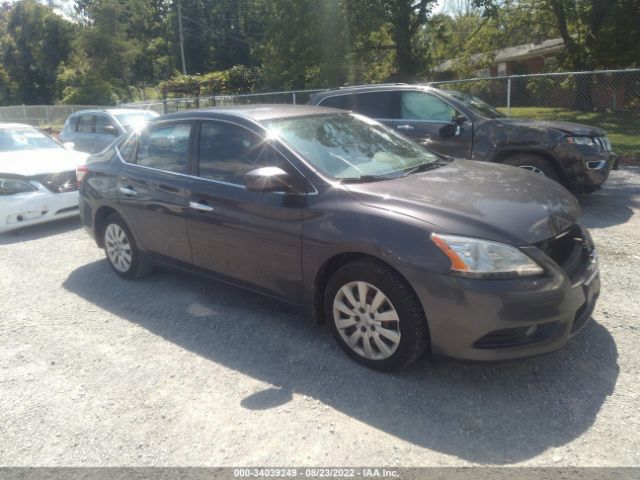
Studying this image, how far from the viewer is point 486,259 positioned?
3.05 metres

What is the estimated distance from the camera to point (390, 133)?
479cm

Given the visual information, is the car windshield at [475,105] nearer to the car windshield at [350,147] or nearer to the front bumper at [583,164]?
the front bumper at [583,164]

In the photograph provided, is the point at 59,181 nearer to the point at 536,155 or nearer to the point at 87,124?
the point at 87,124

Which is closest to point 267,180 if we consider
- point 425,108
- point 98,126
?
point 425,108

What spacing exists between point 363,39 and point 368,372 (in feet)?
69.6

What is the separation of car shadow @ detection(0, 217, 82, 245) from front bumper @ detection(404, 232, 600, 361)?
622 cm

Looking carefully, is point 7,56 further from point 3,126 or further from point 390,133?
point 390,133

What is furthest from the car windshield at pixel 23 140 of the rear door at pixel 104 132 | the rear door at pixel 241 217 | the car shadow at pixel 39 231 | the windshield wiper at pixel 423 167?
the windshield wiper at pixel 423 167

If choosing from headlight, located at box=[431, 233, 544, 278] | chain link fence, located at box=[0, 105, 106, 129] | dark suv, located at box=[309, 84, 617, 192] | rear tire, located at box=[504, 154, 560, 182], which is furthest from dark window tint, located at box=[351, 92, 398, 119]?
chain link fence, located at box=[0, 105, 106, 129]

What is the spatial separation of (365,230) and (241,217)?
3.70 feet

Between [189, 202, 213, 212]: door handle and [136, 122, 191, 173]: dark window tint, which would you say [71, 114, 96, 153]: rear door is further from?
[189, 202, 213, 212]: door handle

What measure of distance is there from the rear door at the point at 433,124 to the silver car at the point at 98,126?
619 centimetres

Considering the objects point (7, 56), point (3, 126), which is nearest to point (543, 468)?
point (3, 126)

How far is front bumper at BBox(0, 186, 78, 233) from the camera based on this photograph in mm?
7270
